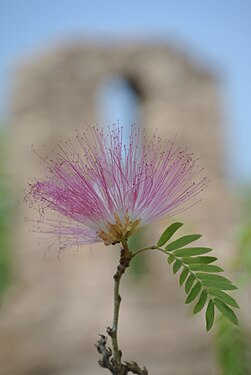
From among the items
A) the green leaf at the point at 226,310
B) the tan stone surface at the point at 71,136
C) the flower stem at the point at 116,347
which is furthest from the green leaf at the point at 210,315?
the tan stone surface at the point at 71,136

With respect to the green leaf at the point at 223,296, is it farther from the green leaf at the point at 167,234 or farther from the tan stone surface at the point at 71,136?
the tan stone surface at the point at 71,136

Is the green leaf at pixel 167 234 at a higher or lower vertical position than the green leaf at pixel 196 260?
higher

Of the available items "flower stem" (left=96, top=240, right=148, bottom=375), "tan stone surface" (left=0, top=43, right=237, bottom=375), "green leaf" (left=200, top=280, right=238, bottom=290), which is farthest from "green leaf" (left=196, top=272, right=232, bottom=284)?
"tan stone surface" (left=0, top=43, right=237, bottom=375)

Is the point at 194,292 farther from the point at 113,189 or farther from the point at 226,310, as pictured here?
the point at 113,189

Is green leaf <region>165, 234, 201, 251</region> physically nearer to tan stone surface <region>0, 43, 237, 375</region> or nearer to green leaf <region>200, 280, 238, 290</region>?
green leaf <region>200, 280, 238, 290</region>

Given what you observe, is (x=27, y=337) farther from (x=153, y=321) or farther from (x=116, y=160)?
(x=116, y=160)

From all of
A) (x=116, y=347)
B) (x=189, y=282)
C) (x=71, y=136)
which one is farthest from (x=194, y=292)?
(x=71, y=136)

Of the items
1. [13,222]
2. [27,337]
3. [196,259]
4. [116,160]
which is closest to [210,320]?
[196,259]

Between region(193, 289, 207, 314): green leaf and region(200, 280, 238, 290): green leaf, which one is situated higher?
region(200, 280, 238, 290): green leaf
